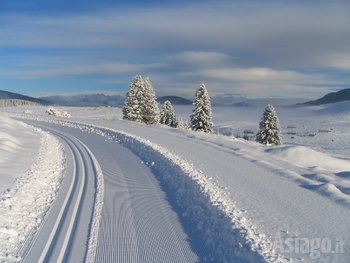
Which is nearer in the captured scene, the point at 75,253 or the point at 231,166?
the point at 75,253

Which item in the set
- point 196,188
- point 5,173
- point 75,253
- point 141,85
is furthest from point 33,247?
point 141,85

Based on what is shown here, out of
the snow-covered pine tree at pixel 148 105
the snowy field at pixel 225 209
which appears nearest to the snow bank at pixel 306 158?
the snowy field at pixel 225 209

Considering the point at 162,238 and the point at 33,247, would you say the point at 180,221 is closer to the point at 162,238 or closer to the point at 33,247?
the point at 162,238

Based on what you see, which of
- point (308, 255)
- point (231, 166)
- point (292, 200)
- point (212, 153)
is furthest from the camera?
point (212, 153)

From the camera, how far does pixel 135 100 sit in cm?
4941

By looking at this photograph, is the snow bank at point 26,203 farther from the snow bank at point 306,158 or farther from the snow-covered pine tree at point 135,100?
the snow-covered pine tree at point 135,100

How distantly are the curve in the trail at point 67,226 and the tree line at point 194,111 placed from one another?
110ft

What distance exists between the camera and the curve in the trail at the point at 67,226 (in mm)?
6625

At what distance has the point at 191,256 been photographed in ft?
22.3

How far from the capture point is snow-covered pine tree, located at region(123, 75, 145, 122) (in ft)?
162

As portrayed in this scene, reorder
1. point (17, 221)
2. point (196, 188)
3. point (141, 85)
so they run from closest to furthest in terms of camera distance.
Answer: point (17, 221), point (196, 188), point (141, 85)

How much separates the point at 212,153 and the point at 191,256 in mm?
12272

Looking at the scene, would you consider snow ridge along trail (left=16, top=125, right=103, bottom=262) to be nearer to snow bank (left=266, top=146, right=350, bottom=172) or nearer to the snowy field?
the snowy field

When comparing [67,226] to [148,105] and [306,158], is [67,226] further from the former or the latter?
[148,105]
